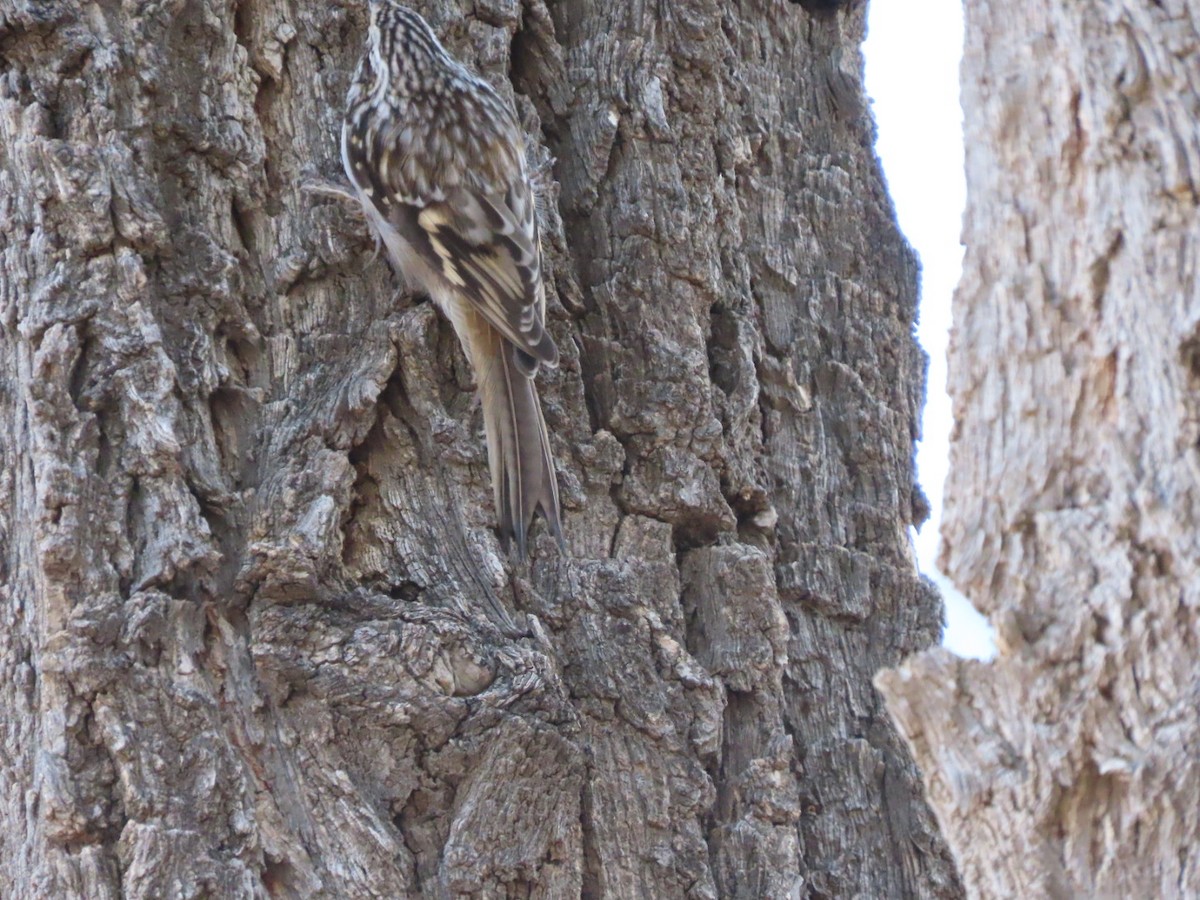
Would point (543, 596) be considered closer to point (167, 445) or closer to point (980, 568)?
point (167, 445)

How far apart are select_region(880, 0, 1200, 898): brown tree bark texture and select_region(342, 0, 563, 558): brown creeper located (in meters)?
1.18

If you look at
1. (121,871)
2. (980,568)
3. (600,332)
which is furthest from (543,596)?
(980,568)

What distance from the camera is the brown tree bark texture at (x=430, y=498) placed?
87.0 inches

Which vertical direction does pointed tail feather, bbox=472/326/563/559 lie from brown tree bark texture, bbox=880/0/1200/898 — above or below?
above

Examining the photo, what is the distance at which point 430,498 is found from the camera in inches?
98.7

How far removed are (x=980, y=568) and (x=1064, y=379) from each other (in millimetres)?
208

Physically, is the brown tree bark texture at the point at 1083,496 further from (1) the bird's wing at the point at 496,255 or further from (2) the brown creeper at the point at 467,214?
(1) the bird's wing at the point at 496,255

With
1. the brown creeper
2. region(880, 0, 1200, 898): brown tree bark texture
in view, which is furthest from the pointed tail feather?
region(880, 0, 1200, 898): brown tree bark texture

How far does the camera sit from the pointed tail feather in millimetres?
2506

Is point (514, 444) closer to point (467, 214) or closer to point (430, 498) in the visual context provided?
point (430, 498)

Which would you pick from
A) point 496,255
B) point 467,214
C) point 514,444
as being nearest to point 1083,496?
point 514,444

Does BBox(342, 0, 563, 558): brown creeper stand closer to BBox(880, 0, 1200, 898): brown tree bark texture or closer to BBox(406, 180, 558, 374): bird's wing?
BBox(406, 180, 558, 374): bird's wing

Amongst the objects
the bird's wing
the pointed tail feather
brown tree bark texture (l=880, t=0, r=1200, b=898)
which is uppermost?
the bird's wing

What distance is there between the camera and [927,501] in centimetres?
290
